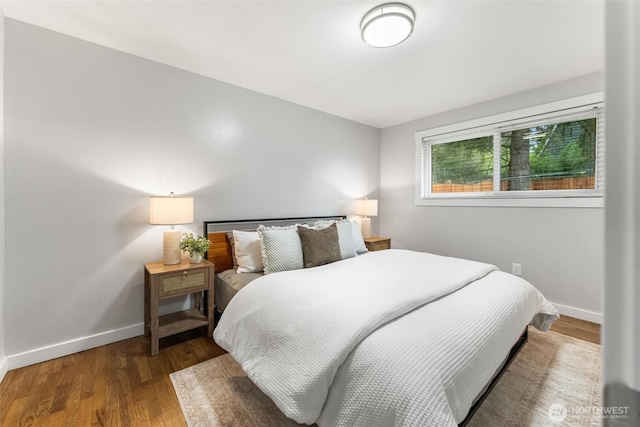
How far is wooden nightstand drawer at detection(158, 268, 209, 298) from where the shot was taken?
218 cm

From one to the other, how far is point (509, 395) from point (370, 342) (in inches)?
47.0

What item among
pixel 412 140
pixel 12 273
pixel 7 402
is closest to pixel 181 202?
pixel 12 273

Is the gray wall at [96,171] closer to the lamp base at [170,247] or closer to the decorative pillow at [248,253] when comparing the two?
the lamp base at [170,247]

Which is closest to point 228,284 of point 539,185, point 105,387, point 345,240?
point 105,387

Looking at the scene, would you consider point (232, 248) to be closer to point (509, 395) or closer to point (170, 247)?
point (170, 247)

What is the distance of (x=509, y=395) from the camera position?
5.55ft

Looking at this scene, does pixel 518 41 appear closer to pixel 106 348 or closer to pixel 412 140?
pixel 412 140

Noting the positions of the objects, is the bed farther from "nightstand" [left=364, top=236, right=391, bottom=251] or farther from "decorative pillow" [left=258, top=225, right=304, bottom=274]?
"nightstand" [left=364, top=236, right=391, bottom=251]

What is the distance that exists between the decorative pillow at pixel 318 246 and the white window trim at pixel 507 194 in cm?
193

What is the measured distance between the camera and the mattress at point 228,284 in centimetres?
228

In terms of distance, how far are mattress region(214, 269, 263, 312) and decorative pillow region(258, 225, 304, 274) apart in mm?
186

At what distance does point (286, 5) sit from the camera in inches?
69.2

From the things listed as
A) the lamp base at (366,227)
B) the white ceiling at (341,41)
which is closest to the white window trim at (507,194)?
the white ceiling at (341,41)

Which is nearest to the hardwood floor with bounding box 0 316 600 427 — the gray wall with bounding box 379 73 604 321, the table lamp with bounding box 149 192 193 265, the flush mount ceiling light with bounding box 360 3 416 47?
the gray wall with bounding box 379 73 604 321
